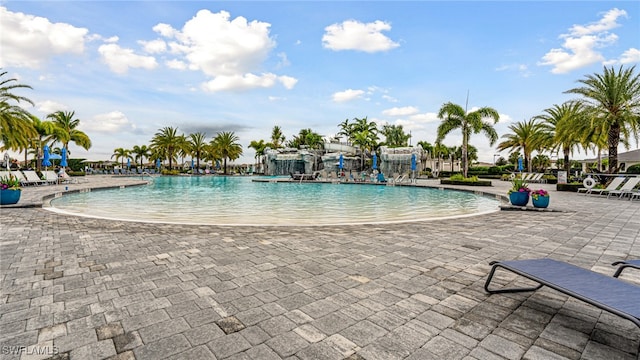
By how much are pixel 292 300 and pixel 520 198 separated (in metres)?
9.35

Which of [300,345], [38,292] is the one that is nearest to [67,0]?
[38,292]

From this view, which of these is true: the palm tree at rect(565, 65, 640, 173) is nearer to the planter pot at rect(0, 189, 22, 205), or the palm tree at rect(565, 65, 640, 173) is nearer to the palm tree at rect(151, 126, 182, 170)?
the planter pot at rect(0, 189, 22, 205)

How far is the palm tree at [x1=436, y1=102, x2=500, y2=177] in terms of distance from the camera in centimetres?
2481

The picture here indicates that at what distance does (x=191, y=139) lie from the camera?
2021 inches

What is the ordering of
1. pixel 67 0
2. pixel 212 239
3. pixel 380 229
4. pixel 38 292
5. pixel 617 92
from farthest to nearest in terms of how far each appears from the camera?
pixel 617 92 → pixel 67 0 → pixel 380 229 → pixel 212 239 → pixel 38 292

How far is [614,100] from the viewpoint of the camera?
53.1ft

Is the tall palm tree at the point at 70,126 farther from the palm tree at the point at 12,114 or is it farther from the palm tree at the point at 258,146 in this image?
the palm tree at the point at 258,146

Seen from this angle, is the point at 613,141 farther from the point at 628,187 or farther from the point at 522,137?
the point at 522,137

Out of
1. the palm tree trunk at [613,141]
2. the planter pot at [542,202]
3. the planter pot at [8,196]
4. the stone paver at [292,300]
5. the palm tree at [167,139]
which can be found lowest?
the stone paver at [292,300]

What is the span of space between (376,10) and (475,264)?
13293 mm

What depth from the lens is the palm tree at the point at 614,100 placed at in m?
15.8

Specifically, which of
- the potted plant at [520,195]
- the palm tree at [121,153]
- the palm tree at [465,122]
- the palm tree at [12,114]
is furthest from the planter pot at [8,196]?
the palm tree at [121,153]

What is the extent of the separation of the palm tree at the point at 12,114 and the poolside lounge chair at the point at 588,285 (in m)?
27.2

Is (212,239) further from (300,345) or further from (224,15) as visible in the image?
(224,15)
